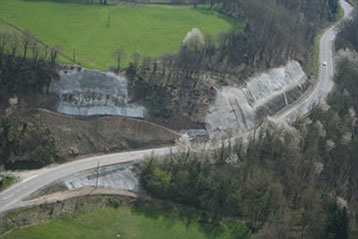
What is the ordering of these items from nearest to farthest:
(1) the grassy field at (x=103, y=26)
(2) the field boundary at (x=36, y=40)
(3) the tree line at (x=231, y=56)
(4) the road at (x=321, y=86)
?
(2) the field boundary at (x=36, y=40), (3) the tree line at (x=231, y=56), (1) the grassy field at (x=103, y=26), (4) the road at (x=321, y=86)

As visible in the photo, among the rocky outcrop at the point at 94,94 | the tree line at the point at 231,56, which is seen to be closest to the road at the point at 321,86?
the tree line at the point at 231,56

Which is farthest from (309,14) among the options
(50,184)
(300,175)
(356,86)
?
(50,184)

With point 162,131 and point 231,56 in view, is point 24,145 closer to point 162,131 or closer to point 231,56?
point 162,131

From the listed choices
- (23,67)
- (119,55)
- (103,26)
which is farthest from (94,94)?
(103,26)

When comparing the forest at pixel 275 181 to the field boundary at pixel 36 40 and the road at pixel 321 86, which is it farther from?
the field boundary at pixel 36 40

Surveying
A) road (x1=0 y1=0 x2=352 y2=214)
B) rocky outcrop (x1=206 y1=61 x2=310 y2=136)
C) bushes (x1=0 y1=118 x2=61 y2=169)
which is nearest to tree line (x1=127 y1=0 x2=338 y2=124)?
rocky outcrop (x1=206 y1=61 x2=310 y2=136)

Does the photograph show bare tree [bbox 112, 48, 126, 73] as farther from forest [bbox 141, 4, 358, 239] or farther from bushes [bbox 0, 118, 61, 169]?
forest [bbox 141, 4, 358, 239]

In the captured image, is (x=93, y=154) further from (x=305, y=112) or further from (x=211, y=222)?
(x=305, y=112)
